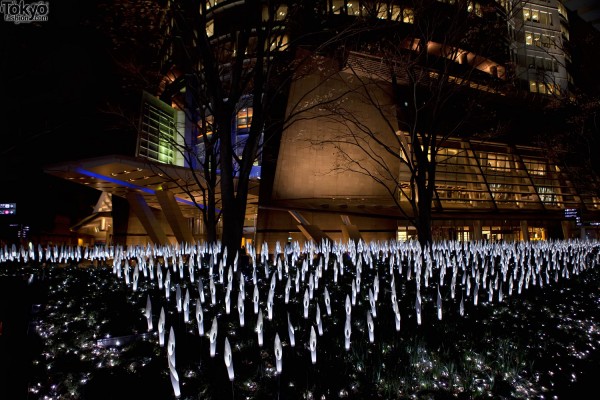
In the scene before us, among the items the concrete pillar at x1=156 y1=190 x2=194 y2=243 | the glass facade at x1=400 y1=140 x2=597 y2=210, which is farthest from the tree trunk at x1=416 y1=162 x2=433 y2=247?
the concrete pillar at x1=156 y1=190 x2=194 y2=243

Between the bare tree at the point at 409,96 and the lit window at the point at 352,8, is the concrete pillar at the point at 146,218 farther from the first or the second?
the lit window at the point at 352,8

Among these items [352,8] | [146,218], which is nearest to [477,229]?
[352,8]

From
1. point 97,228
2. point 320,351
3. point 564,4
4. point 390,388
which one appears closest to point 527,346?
point 390,388

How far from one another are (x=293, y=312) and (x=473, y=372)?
2517 mm

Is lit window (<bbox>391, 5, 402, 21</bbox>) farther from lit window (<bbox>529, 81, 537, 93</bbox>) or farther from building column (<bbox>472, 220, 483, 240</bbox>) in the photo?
lit window (<bbox>529, 81, 537, 93</bbox>)

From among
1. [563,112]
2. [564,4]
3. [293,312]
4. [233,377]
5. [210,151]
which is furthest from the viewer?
[564,4]

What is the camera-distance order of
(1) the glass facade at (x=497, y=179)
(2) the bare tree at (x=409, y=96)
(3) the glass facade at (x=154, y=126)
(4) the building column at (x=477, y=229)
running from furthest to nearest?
1. (3) the glass facade at (x=154, y=126)
2. (1) the glass facade at (x=497, y=179)
3. (4) the building column at (x=477, y=229)
4. (2) the bare tree at (x=409, y=96)

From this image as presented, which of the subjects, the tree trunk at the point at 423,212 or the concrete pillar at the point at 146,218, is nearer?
the tree trunk at the point at 423,212

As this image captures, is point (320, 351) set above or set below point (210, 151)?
below

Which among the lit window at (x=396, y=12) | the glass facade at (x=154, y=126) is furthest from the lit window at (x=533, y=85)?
the glass facade at (x=154, y=126)

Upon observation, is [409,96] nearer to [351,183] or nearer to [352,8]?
[351,183]

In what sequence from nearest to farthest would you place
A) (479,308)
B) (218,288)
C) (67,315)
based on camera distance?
(67,315)
(479,308)
(218,288)

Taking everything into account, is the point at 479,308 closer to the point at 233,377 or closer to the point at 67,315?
the point at 233,377

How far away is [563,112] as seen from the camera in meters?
34.8
